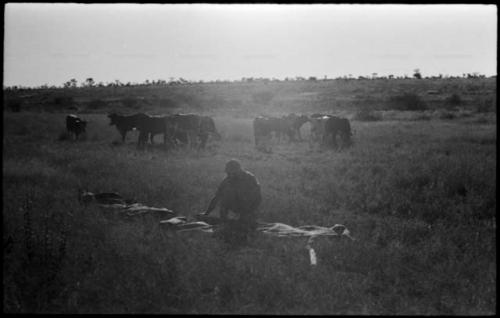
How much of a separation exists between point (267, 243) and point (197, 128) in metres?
15.2

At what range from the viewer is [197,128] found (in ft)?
75.3

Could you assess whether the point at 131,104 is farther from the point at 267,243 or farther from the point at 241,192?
the point at 267,243

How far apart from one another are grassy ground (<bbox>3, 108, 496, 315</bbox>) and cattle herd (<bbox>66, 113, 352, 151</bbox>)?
17.2 ft

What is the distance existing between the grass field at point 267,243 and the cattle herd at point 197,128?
16.9ft

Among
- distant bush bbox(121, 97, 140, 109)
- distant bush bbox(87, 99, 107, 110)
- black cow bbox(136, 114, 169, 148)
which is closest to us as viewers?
black cow bbox(136, 114, 169, 148)

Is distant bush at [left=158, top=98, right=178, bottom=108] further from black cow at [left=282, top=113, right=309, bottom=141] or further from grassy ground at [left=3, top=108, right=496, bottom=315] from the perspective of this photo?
grassy ground at [left=3, top=108, right=496, bottom=315]

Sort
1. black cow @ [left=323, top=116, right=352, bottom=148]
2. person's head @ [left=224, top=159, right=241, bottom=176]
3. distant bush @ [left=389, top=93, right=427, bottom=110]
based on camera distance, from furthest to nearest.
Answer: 1. distant bush @ [left=389, top=93, right=427, bottom=110]
2. black cow @ [left=323, top=116, right=352, bottom=148]
3. person's head @ [left=224, top=159, right=241, bottom=176]

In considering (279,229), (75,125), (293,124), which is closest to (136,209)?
(279,229)

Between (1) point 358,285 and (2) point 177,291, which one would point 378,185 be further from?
(2) point 177,291

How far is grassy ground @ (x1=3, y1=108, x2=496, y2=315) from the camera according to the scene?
6.12 metres

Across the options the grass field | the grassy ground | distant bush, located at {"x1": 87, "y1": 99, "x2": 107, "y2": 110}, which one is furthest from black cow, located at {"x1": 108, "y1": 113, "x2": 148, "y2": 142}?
distant bush, located at {"x1": 87, "y1": 99, "x2": 107, "y2": 110}

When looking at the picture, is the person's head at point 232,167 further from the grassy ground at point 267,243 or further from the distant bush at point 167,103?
the distant bush at point 167,103

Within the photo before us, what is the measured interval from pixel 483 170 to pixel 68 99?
4878 centimetres

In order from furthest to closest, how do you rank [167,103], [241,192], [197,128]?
[167,103], [197,128], [241,192]
